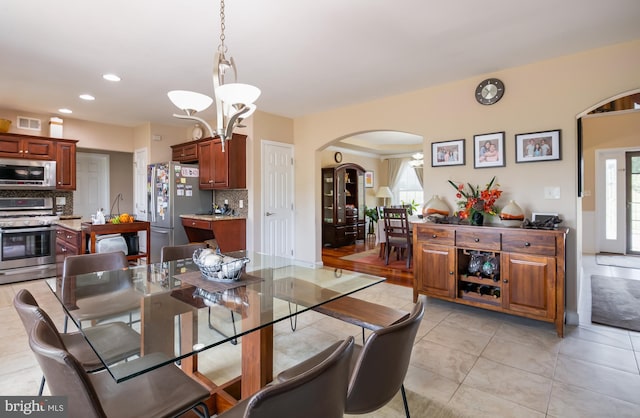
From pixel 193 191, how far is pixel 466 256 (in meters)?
4.25

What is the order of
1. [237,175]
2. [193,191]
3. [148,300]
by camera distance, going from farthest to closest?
[193,191] < [237,175] < [148,300]

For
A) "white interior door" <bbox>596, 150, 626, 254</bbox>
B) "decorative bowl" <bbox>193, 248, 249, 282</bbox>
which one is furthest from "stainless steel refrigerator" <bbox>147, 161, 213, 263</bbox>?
"white interior door" <bbox>596, 150, 626, 254</bbox>

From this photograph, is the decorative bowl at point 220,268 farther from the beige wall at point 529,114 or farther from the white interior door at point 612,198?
the white interior door at point 612,198

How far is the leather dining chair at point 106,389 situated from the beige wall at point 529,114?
3447 millimetres

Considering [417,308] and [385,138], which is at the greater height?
[385,138]

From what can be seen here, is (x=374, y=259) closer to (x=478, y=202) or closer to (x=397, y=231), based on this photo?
(x=397, y=231)

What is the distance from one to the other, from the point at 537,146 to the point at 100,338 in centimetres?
390

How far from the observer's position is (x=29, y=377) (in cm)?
218

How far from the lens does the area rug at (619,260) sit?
5.52 m

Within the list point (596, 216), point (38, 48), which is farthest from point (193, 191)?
point (596, 216)

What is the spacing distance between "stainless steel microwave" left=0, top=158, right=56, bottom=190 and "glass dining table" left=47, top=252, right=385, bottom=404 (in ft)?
12.7

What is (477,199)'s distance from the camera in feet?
11.3

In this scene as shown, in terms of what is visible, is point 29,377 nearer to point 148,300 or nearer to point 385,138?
point 148,300

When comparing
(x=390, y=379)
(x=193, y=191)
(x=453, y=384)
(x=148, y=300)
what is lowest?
(x=453, y=384)
